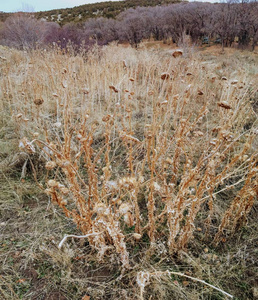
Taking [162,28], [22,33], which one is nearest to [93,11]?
[162,28]

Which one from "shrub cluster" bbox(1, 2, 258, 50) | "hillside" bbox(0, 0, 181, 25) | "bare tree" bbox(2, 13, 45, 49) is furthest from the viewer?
"hillside" bbox(0, 0, 181, 25)

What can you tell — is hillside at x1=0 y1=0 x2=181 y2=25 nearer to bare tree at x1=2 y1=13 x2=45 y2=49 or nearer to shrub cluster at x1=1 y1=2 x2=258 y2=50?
shrub cluster at x1=1 y1=2 x2=258 y2=50

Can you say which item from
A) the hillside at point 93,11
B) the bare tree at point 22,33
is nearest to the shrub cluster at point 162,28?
the bare tree at point 22,33

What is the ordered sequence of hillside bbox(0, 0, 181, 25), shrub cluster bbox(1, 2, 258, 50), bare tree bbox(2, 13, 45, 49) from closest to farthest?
bare tree bbox(2, 13, 45, 49) < shrub cluster bbox(1, 2, 258, 50) < hillside bbox(0, 0, 181, 25)

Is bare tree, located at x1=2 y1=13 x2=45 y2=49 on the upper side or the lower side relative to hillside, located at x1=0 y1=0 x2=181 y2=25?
lower

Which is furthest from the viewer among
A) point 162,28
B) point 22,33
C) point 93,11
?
point 93,11

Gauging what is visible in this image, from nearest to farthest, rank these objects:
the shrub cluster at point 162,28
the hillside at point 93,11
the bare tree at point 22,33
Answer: the bare tree at point 22,33
the shrub cluster at point 162,28
the hillside at point 93,11

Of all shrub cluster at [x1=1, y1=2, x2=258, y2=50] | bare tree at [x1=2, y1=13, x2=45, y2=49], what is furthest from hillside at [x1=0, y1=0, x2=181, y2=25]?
bare tree at [x1=2, y1=13, x2=45, y2=49]

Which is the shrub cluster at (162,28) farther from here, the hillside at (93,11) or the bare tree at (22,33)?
the hillside at (93,11)

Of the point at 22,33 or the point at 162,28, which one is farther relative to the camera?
the point at 162,28

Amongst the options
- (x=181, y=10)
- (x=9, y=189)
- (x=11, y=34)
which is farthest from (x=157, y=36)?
(x=9, y=189)

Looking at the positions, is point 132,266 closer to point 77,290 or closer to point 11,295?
point 77,290

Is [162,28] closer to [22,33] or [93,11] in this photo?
[22,33]

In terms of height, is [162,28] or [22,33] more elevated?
[162,28]
